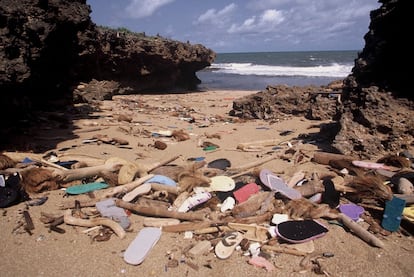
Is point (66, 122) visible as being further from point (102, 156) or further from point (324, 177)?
point (324, 177)

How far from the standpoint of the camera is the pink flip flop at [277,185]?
432 cm

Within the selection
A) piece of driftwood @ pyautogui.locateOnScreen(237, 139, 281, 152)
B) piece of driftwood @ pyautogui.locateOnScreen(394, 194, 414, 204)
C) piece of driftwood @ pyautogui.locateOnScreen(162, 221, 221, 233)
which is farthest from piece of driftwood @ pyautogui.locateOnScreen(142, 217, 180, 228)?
piece of driftwood @ pyautogui.locateOnScreen(237, 139, 281, 152)

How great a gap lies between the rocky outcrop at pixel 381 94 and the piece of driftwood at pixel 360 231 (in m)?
2.27

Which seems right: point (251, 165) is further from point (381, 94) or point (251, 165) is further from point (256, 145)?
point (381, 94)

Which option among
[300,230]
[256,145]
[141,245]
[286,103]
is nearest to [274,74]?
[286,103]

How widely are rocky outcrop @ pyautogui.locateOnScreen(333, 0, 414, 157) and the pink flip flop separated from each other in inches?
70.6

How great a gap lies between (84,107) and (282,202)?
877cm

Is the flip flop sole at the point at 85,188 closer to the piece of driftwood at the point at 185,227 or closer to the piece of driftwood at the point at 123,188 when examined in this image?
the piece of driftwood at the point at 123,188

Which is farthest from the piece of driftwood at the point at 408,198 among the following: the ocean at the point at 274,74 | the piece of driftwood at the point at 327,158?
the ocean at the point at 274,74

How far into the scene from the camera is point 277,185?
457 cm

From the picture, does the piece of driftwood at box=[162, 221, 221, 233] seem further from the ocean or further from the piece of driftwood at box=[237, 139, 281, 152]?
the ocean

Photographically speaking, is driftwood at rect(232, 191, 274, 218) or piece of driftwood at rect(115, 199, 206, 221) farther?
driftwood at rect(232, 191, 274, 218)

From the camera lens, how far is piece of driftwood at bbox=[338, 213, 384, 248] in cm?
336

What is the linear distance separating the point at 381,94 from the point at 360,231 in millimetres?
3720
